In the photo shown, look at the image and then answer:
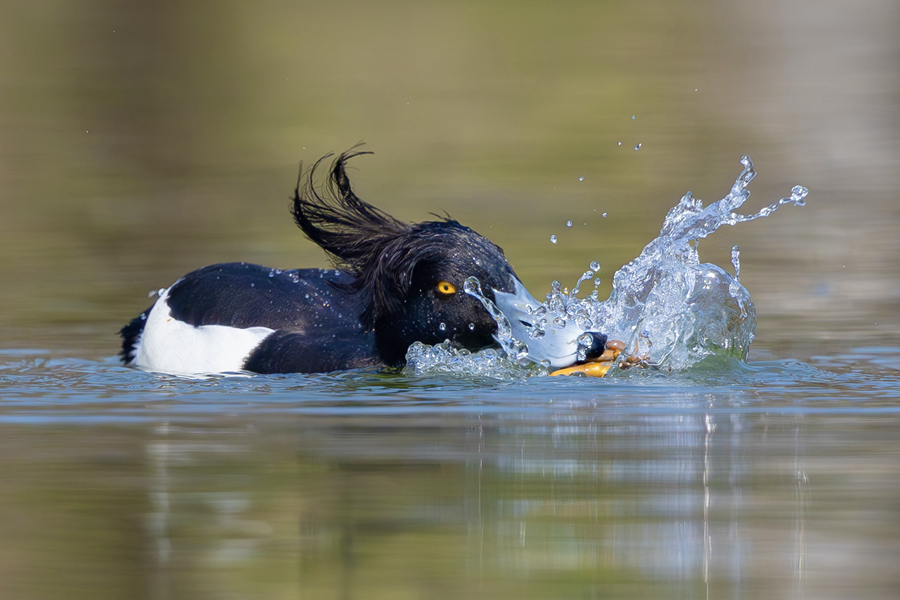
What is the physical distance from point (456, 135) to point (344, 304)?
8063 millimetres

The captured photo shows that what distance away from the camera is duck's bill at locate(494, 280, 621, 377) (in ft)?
17.5

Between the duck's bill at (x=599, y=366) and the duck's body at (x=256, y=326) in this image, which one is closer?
the duck's bill at (x=599, y=366)

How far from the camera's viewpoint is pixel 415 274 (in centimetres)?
581

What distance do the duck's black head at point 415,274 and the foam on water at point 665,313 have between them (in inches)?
3.1

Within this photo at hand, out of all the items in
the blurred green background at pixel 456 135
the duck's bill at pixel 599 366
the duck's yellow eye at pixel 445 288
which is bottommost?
the duck's bill at pixel 599 366

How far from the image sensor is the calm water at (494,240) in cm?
316

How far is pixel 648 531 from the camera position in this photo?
10.7 ft

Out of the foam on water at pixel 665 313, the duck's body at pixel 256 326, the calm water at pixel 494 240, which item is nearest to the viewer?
the calm water at pixel 494 240

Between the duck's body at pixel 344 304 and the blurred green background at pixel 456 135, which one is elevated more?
the blurred green background at pixel 456 135

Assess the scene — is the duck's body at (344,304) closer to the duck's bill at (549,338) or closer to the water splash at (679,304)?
the duck's bill at (549,338)

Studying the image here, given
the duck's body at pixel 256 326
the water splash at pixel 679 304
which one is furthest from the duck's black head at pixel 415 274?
the water splash at pixel 679 304

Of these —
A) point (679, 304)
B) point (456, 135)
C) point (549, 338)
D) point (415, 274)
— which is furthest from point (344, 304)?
point (456, 135)

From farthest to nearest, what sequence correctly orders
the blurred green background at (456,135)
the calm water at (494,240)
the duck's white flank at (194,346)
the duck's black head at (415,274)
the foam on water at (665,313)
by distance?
the blurred green background at (456,135) → the duck's white flank at (194,346) → the duck's black head at (415,274) → the foam on water at (665,313) → the calm water at (494,240)

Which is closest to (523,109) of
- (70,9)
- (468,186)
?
(468,186)
